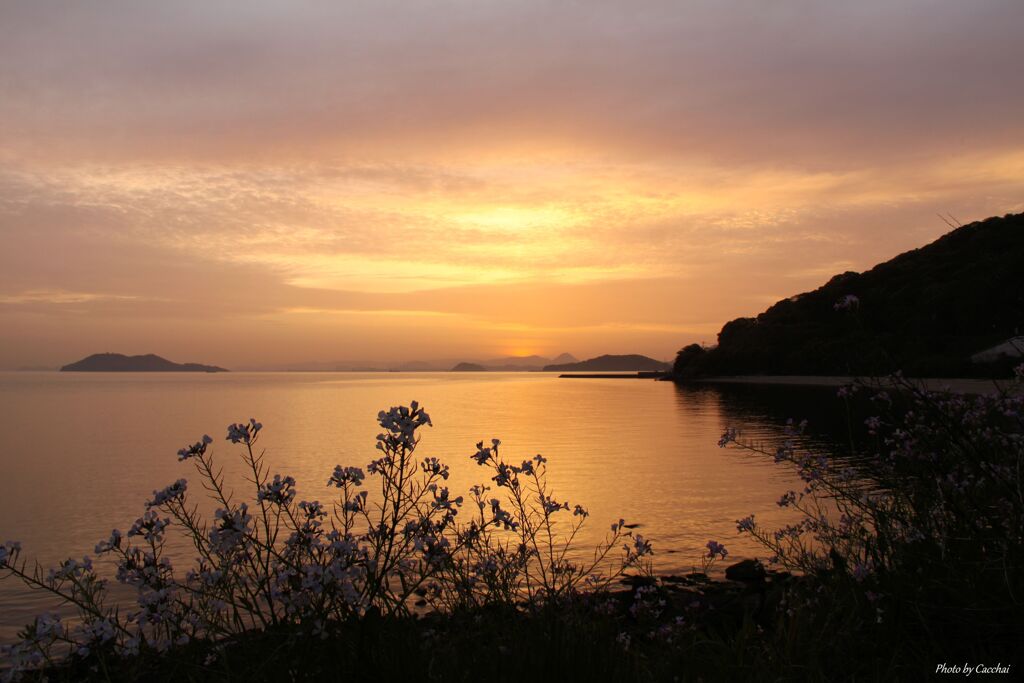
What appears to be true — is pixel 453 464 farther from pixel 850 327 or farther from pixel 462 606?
pixel 462 606

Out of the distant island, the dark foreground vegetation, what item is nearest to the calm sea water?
the distant island

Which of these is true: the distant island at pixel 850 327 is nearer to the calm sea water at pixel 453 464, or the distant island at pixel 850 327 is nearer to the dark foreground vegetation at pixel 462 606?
the calm sea water at pixel 453 464

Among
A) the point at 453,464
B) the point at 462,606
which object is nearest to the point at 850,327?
the point at 453,464

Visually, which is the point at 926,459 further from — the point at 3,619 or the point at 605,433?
the point at 605,433

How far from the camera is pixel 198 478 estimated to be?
3014 centimetres

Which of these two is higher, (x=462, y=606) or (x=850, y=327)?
(x=850, y=327)

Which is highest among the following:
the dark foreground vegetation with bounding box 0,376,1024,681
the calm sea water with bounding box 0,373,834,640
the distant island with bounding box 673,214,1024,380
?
the distant island with bounding box 673,214,1024,380

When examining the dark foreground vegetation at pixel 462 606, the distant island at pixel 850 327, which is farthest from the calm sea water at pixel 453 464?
the dark foreground vegetation at pixel 462 606

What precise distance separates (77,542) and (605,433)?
35.8m

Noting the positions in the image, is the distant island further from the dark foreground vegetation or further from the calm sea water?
the dark foreground vegetation

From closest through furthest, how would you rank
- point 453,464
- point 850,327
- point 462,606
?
1. point 462,606
2. point 453,464
3. point 850,327

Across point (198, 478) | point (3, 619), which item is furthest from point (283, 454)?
point (3, 619)

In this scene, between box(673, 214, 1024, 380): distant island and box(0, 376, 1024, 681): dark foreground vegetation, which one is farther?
box(673, 214, 1024, 380): distant island

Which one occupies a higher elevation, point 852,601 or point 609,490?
point 852,601
